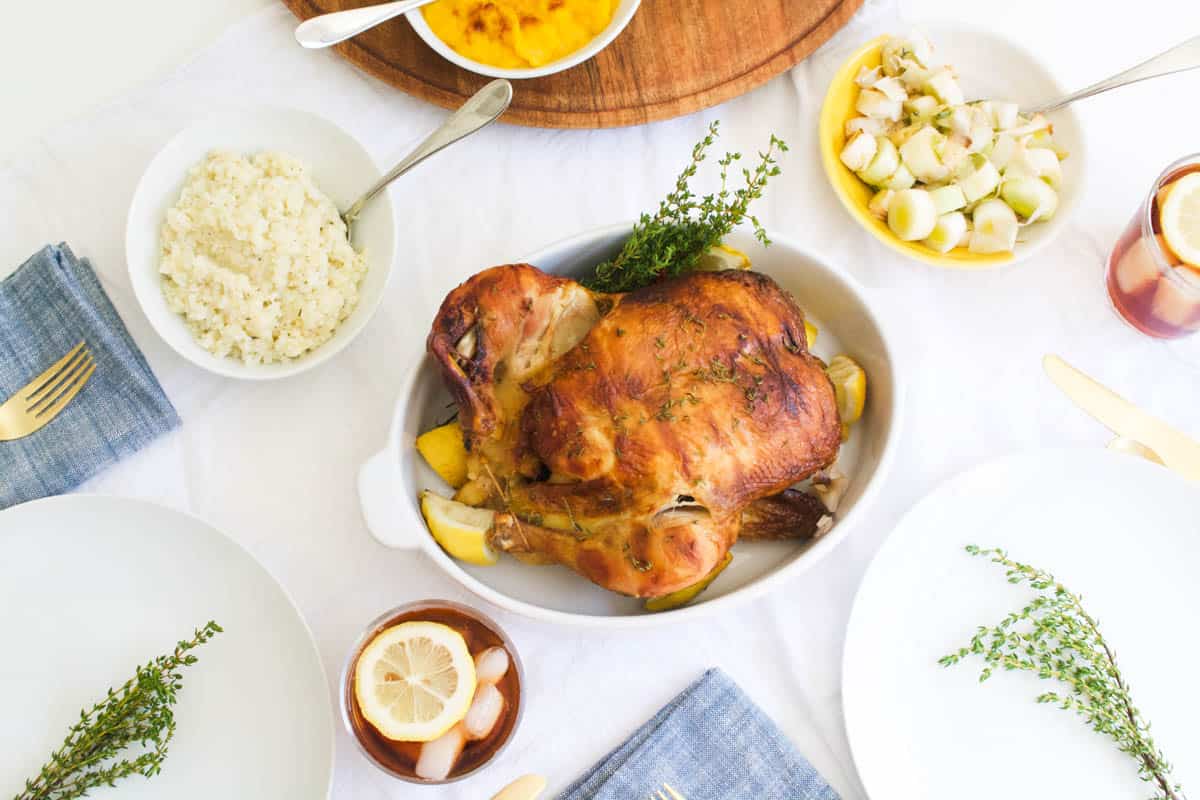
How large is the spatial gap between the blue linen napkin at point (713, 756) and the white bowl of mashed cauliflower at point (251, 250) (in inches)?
32.4

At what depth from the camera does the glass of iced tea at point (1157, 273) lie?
65.1 inches

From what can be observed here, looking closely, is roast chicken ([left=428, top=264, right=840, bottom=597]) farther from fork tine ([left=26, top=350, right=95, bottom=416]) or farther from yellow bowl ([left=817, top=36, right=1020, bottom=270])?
fork tine ([left=26, top=350, right=95, bottom=416])

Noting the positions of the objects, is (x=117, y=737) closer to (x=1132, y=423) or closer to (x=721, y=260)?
(x=721, y=260)

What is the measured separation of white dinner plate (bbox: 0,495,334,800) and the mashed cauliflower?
0.31 m

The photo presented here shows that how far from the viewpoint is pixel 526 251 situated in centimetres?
179

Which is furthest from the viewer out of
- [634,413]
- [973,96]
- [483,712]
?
[973,96]

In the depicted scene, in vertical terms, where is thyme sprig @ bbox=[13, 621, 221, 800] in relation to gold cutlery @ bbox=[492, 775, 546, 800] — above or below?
above

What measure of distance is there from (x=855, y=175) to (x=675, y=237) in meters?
0.45

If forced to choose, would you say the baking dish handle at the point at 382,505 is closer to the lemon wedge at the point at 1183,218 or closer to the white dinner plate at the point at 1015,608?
the white dinner plate at the point at 1015,608

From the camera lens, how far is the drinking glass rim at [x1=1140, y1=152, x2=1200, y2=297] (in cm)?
164

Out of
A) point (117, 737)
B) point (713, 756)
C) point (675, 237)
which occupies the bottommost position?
point (713, 756)

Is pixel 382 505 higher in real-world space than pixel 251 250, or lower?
lower

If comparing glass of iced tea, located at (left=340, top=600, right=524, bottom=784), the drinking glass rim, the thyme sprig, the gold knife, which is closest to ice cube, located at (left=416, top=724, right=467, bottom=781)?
glass of iced tea, located at (left=340, top=600, right=524, bottom=784)

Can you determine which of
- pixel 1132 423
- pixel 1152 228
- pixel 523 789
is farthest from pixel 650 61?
pixel 523 789
